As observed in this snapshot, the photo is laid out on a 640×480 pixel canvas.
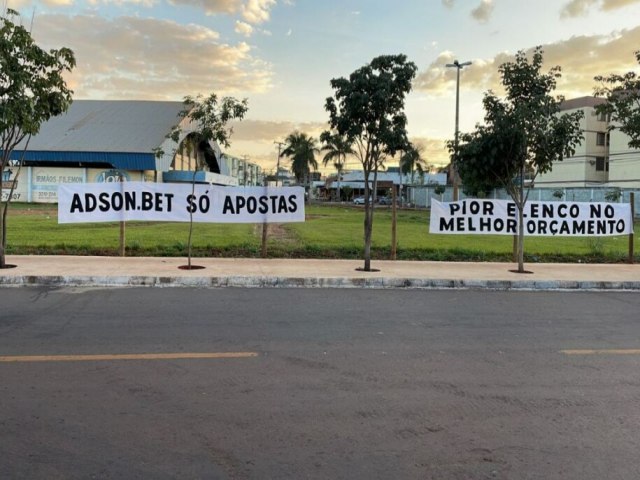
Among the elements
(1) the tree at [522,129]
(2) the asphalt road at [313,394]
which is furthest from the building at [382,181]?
(2) the asphalt road at [313,394]

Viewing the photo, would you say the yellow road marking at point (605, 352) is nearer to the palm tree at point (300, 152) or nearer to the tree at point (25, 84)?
the tree at point (25, 84)

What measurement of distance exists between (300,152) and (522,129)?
2949 inches

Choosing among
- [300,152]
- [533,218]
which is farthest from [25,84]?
[300,152]

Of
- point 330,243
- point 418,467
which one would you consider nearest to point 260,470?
point 418,467

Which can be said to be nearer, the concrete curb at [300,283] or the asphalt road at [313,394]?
the asphalt road at [313,394]

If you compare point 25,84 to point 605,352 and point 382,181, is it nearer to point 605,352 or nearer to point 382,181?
point 605,352

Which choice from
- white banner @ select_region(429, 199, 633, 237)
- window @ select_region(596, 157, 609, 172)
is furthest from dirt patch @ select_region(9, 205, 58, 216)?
window @ select_region(596, 157, 609, 172)

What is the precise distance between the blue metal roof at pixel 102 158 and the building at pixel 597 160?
139ft

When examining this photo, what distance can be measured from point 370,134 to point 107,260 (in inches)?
256

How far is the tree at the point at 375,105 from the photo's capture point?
11.7 m

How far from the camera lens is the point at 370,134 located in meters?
12.2

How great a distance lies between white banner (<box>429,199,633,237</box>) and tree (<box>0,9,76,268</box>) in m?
9.17

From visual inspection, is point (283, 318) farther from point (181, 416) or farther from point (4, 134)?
point (4, 134)

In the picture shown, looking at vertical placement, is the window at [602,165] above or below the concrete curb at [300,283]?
above
